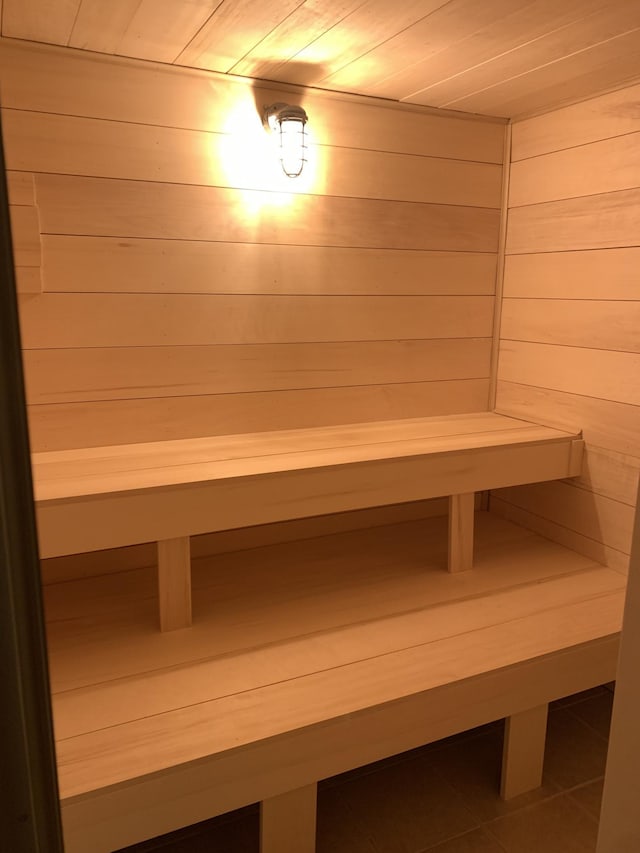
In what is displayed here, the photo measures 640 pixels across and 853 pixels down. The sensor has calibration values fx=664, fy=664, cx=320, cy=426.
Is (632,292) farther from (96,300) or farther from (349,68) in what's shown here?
(96,300)

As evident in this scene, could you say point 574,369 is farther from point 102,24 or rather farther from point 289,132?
point 102,24

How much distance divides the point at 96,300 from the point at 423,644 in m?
1.24

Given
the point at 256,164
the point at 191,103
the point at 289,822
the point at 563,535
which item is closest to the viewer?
the point at 289,822

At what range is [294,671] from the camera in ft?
5.05

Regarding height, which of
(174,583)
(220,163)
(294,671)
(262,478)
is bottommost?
(294,671)

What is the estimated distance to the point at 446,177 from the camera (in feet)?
7.23

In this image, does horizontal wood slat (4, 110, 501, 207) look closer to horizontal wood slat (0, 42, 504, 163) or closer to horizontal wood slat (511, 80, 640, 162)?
horizontal wood slat (0, 42, 504, 163)

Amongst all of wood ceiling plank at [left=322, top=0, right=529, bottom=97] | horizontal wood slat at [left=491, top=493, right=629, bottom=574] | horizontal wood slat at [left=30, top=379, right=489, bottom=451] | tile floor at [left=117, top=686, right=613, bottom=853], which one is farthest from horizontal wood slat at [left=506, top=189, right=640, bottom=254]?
tile floor at [left=117, top=686, right=613, bottom=853]

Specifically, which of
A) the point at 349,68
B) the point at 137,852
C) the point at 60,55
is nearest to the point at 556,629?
the point at 137,852

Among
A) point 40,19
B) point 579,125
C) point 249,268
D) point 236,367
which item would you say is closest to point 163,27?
point 40,19

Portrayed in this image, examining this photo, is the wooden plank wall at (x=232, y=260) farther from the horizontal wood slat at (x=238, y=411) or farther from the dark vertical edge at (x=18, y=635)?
the dark vertical edge at (x=18, y=635)

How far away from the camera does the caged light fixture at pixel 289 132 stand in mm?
1830

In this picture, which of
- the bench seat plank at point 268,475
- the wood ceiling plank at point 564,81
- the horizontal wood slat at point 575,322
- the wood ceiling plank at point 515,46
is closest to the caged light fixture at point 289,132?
the wood ceiling plank at point 515,46

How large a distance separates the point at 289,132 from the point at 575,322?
106cm
